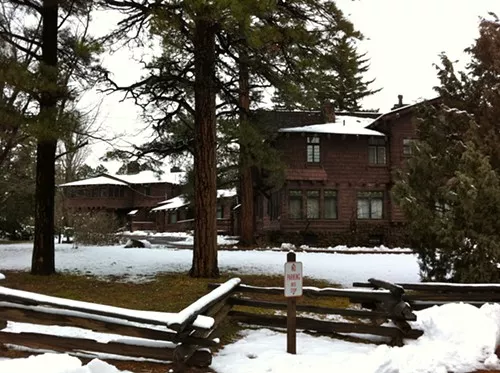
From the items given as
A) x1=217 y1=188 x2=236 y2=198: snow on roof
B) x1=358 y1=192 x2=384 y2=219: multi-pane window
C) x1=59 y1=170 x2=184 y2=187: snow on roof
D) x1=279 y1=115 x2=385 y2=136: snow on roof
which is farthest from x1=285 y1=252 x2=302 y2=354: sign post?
x1=59 y1=170 x2=184 y2=187: snow on roof

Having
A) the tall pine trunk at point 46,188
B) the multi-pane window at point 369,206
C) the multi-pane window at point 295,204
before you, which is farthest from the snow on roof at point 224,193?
the tall pine trunk at point 46,188

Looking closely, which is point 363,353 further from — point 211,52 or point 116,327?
point 211,52

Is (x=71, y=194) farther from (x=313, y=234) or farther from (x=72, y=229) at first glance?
(x=313, y=234)

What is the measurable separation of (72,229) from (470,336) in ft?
81.9

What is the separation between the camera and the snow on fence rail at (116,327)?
5.94m

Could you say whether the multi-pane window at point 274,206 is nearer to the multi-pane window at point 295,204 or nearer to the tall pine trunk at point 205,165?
the multi-pane window at point 295,204

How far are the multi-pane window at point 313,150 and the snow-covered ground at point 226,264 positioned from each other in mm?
10511

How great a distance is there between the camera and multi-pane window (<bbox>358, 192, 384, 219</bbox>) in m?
31.5

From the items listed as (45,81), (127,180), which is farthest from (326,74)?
(127,180)

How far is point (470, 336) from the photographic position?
24.3 feet

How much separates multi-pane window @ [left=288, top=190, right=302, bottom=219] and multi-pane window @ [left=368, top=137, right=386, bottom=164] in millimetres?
5105

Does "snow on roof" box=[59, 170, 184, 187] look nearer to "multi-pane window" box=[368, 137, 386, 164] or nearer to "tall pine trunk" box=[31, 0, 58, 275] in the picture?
"multi-pane window" box=[368, 137, 386, 164]

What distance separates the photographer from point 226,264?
17.7m

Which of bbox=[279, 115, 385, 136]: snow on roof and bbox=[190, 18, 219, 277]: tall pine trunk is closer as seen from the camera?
bbox=[190, 18, 219, 277]: tall pine trunk
